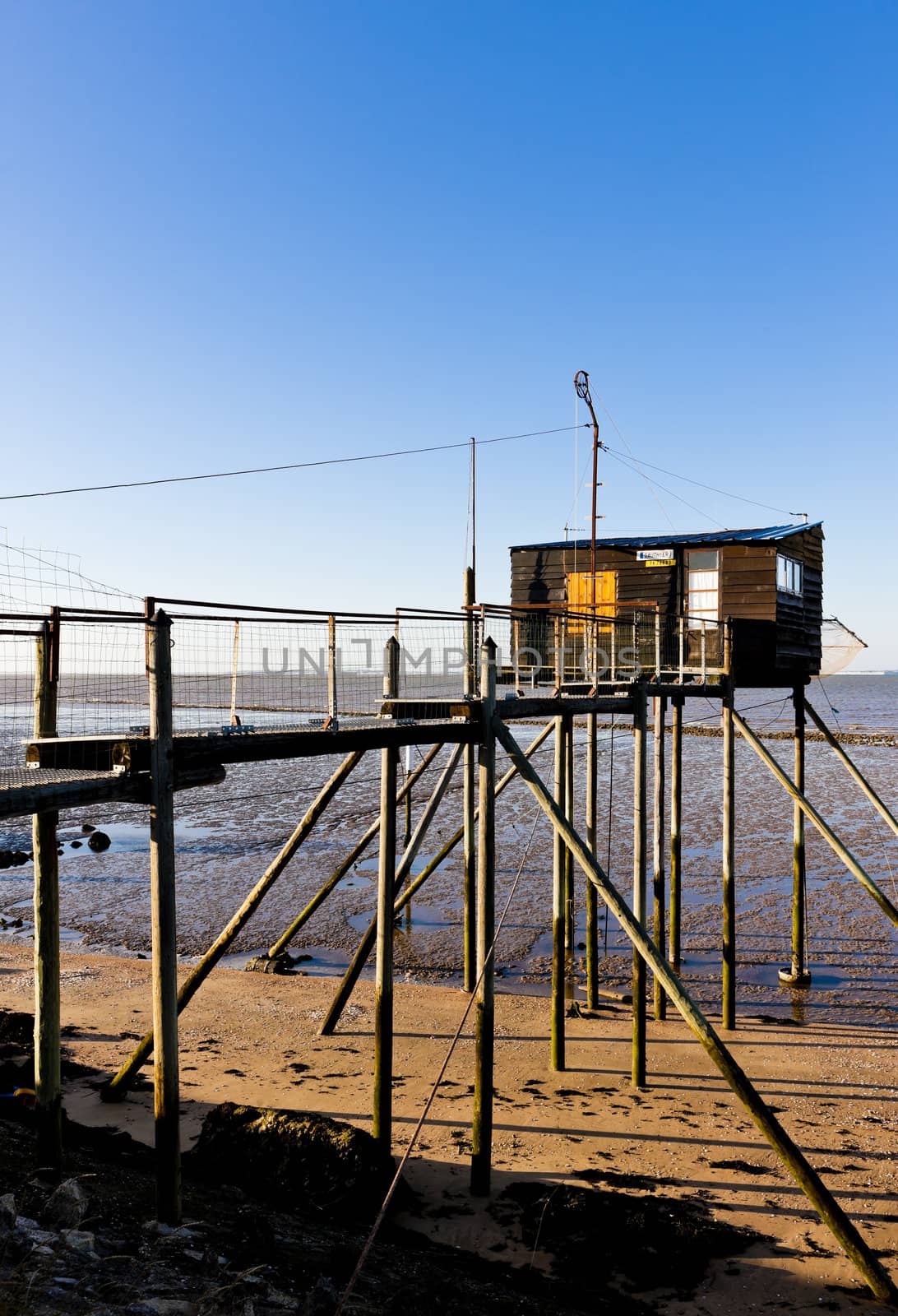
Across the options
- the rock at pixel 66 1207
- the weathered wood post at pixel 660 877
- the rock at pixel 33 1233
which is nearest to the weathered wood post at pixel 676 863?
the weathered wood post at pixel 660 877

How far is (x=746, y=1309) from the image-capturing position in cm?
751

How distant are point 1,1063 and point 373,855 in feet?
52.0

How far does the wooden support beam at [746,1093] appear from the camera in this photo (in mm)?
7758

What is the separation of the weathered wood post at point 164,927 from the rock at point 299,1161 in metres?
1.85

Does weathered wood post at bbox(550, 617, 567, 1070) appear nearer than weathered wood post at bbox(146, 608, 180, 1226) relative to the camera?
No

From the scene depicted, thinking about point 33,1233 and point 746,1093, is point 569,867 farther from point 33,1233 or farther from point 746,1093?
point 33,1233

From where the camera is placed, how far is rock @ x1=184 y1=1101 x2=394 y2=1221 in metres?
8.56

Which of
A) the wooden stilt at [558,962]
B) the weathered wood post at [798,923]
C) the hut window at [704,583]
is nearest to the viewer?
the wooden stilt at [558,962]

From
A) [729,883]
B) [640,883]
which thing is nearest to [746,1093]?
[640,883]

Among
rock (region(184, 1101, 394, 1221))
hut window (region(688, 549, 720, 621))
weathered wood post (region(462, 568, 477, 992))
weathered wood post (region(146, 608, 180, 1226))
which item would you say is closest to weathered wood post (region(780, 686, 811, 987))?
hut window (region(688, 549, 720, 621))

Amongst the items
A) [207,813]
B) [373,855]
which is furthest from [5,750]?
[373,855]

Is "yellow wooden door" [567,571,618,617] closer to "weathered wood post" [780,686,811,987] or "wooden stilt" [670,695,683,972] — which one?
"wooden stilt" [670,695,683,972]

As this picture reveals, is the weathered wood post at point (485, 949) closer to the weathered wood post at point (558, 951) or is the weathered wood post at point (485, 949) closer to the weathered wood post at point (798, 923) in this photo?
the weathered wood post at point (558, 951)

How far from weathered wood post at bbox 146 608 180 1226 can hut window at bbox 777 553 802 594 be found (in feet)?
48.3
